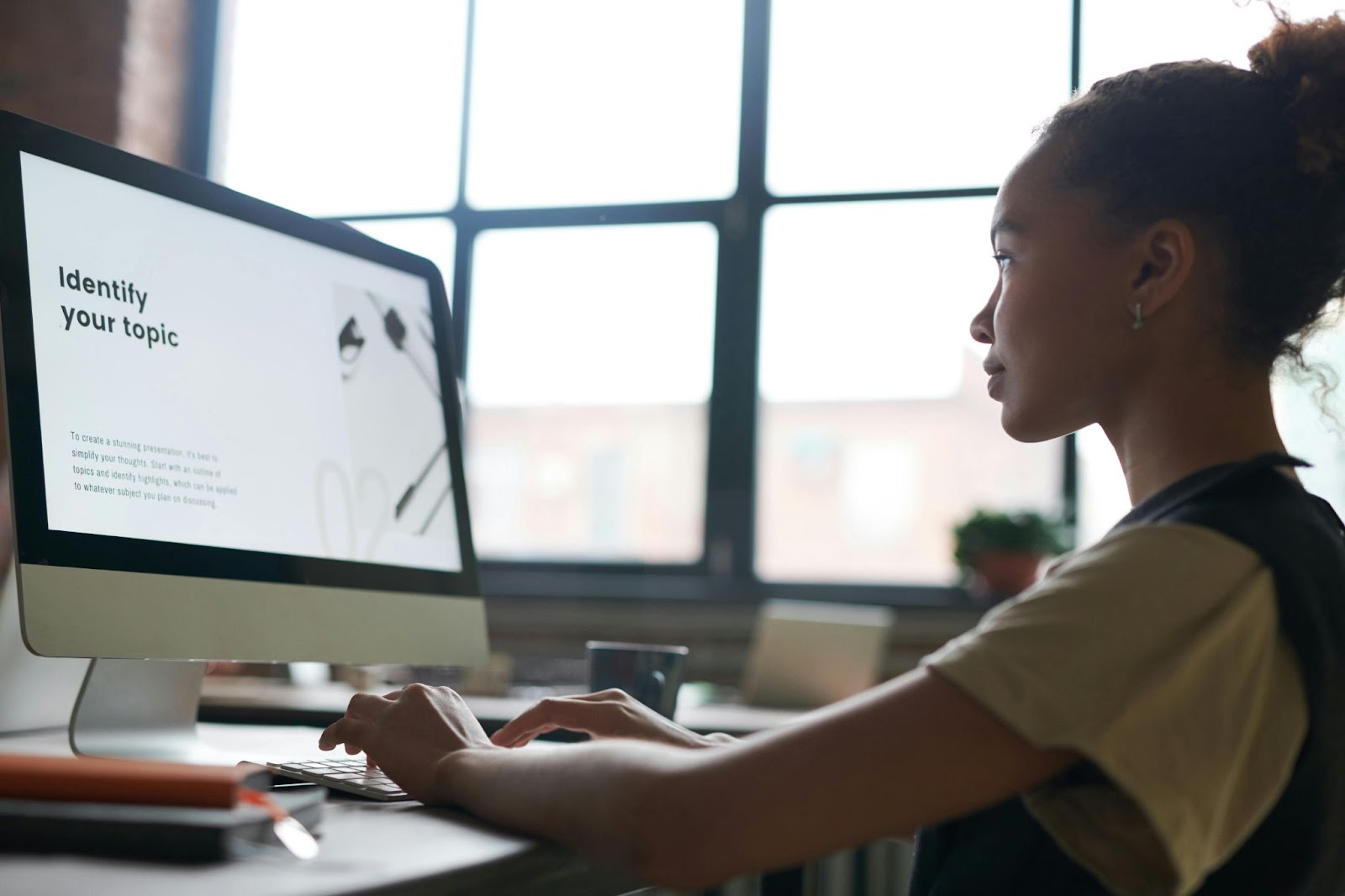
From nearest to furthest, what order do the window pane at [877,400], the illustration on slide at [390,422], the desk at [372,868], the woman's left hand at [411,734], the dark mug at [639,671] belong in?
the desk at [372,868] → the woman's left hand at [411,734] → the illustration on slide at [390,422] → the dark mug at [639,671] → the window pane at [877,400]

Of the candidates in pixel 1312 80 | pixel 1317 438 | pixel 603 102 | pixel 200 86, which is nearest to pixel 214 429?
pixel 1312 80

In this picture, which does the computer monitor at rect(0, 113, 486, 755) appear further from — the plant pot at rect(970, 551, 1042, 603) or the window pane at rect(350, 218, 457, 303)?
the window pane at rect(350, 218, 457, 303)

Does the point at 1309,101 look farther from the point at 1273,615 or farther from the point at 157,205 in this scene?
the point at 157,205

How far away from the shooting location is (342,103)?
4.25 meters

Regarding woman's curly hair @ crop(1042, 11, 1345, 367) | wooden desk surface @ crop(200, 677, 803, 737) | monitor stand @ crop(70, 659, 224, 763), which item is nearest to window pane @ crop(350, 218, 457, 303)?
wooden desk surface @ crop(200, 677, 803, 737)

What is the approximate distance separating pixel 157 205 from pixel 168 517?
256 millimetres

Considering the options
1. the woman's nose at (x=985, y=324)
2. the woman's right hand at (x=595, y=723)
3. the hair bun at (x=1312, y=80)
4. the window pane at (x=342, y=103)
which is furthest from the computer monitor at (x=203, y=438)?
the window pane at (x=342, y=103)

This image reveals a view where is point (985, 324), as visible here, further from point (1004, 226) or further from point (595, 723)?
Answer: point (595, 723)

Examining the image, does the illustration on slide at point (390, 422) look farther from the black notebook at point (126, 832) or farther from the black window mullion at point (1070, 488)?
the black window mullion at point (1070, 488)

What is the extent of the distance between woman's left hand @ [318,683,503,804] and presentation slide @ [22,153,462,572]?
22 cm

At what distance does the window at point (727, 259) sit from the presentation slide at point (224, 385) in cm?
249

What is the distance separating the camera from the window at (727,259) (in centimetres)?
360

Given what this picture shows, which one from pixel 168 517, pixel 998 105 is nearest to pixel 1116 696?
pixel 168 517

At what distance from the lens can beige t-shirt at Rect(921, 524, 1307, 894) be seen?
624mm
